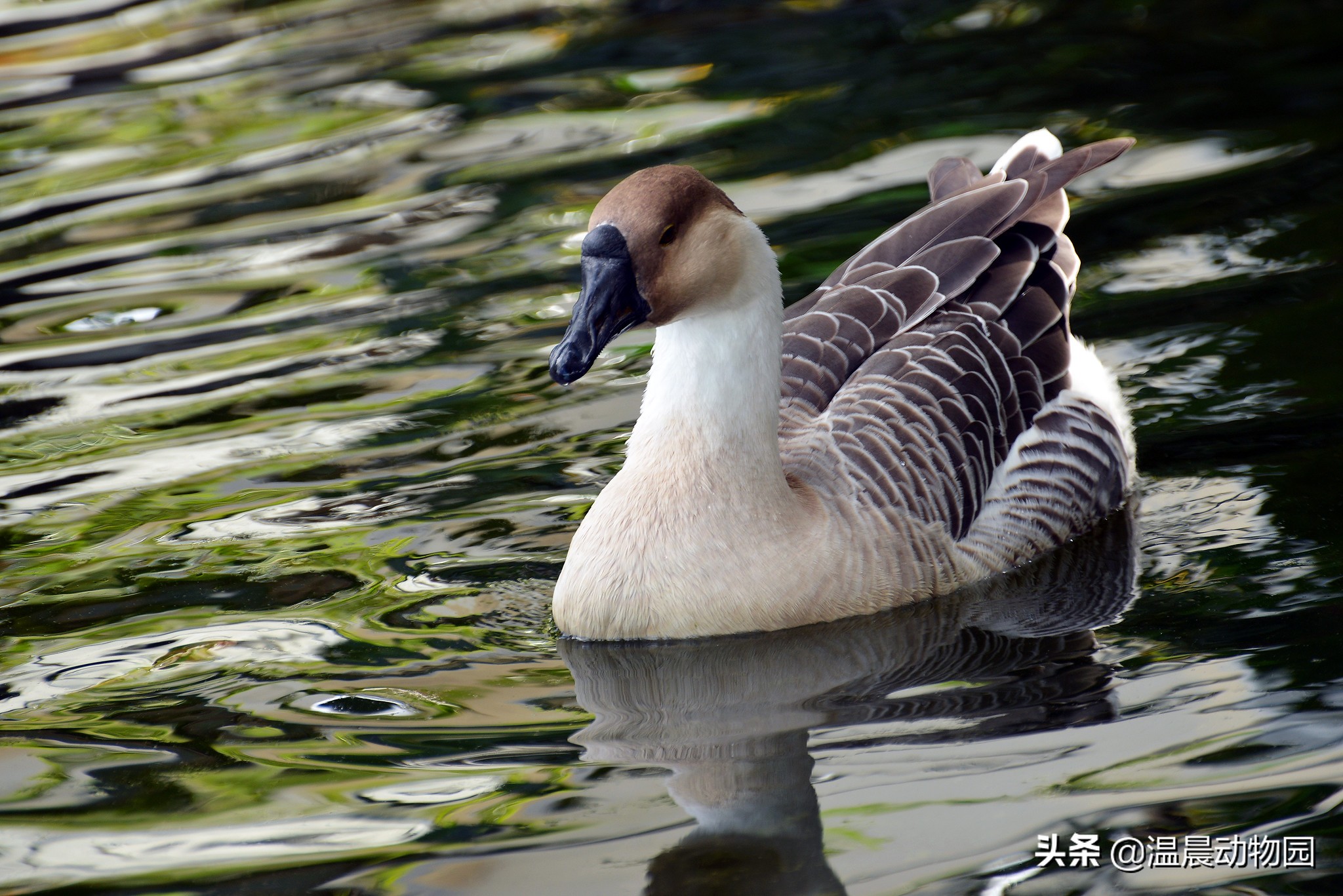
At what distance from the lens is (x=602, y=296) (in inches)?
217

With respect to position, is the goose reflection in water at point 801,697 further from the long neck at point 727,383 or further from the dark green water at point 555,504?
the long neck at point 727,383

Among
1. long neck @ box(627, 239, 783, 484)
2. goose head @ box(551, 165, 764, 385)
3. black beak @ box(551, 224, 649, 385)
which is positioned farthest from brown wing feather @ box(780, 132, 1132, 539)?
black beak @ box(551, 224, 649, 385)

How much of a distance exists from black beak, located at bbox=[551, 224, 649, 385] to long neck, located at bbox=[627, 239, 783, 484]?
0.36 meters

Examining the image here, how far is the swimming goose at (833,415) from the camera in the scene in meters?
5.76

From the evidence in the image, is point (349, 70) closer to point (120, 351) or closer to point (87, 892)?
point (120, 351)

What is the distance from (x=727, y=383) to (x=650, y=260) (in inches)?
22.8

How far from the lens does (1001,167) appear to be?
25.6 ft

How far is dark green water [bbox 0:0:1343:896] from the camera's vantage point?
4734mm

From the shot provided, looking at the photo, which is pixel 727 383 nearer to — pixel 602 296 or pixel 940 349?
pixel 602 296

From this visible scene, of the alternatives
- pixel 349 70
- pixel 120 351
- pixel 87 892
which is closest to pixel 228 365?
pixel 120 351

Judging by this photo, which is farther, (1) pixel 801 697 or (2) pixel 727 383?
(2) pixel 727 383

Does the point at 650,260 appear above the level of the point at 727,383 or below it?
above

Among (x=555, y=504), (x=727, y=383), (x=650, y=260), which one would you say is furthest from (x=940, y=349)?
(x=555, y=504)

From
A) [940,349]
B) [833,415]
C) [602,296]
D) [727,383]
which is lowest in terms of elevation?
[833,415]
